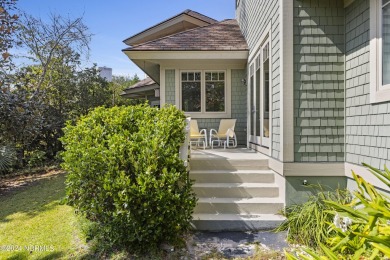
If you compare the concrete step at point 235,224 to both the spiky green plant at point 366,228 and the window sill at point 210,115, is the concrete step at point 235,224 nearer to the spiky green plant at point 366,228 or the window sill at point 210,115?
the spiky green plant at point 366,228

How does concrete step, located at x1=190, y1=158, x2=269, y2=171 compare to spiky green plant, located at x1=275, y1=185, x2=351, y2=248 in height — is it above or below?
above

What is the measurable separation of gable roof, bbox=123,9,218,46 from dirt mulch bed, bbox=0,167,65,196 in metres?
6.21

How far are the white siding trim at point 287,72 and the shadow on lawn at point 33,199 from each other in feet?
15.1

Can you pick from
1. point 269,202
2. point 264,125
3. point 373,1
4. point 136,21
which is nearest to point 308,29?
point 373,1

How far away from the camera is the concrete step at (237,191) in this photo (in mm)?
4527

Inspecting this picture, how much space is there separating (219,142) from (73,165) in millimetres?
4791

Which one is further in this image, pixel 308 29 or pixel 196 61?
pixel 196 61

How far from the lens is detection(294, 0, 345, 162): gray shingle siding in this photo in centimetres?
416

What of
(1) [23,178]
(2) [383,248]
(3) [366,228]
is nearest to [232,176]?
(3) [366,228]

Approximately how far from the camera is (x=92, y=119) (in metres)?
4.28

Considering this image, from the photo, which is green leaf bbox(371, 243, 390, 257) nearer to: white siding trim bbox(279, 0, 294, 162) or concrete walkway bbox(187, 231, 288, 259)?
concrete walkway bbox(187, 231, 288, 259)

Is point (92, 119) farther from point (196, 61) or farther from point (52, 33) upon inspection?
point (52, 33)

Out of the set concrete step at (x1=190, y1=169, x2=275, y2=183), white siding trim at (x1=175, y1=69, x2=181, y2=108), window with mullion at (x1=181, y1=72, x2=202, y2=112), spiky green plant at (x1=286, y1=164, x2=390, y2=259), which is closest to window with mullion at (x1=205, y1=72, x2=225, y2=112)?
window with mullion at (x1=181, y1=72, x2=202, y2=112)

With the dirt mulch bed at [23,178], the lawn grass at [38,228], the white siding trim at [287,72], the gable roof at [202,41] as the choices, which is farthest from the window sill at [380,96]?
the dirt mulch bed at [23,178]
